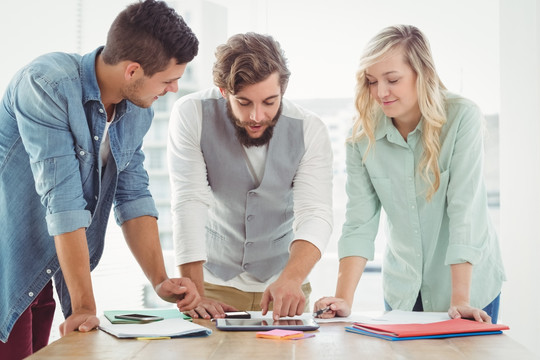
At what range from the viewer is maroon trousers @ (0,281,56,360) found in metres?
1.88

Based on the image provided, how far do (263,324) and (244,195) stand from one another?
0.64m

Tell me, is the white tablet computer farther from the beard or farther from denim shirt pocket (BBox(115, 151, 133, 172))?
the beard

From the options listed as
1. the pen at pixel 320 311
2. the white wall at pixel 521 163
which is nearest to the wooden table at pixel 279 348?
the pen at pixel 320 311

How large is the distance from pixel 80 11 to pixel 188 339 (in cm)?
315

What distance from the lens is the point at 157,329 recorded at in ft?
5.56

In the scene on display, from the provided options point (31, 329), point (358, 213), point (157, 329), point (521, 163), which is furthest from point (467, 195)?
point (521, 163)

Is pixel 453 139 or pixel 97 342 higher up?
pixel 453 139

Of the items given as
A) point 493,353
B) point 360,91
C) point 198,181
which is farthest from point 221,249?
point 493,353

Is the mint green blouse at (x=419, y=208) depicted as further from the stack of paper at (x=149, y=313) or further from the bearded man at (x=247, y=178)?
the stack of paper at (x=149, y=313)

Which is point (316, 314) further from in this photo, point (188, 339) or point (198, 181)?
point (198, 181)

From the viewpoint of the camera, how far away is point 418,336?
1.62 meters

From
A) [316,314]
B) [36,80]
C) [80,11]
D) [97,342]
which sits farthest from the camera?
[80,11]

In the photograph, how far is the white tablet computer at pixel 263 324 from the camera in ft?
5.61

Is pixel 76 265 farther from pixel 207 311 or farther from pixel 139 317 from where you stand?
pixel 207 311
